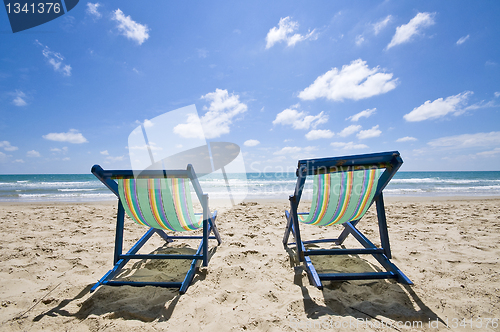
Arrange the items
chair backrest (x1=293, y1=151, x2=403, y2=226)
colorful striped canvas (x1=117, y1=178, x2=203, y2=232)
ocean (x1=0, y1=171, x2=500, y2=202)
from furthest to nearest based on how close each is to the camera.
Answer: ocean (x1=0, y1=171, x2=500, y2=202) → colorful striped canvas (x1=117, y1=178, x2=203, y2=232) → chair backrest (x1=293, y1=151, x2=403, y2=226)

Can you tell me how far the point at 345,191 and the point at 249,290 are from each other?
4.15 feet

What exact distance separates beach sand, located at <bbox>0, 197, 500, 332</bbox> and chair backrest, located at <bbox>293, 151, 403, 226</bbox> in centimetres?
66

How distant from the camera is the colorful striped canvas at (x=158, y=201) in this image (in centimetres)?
199

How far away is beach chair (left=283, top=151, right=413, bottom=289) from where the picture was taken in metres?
1.82

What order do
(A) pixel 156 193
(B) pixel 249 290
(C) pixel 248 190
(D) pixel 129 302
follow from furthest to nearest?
1. (C) pixel 248 190
2. (A) pixel 156 193
3. (B) pixel 249 290
4. (D) pixel 129 302

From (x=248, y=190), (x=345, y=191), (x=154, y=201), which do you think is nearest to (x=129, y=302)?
(x=154, y=201)

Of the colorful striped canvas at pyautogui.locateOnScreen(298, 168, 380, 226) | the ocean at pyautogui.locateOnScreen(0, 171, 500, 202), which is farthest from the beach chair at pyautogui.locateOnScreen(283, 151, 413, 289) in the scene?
A: the ocean at pyautogui.locateOnScreen(0, 171, 500, 202)

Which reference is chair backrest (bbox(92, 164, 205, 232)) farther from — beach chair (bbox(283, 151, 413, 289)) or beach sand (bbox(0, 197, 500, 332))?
beach chair (bbox(283, 151, 413, 289))

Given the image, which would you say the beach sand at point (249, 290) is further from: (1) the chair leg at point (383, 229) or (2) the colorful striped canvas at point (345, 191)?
(2) the colorful striped canvas at point (345, 191)

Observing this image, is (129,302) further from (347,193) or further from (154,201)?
(347,193)

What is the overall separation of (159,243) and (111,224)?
1.53 meters

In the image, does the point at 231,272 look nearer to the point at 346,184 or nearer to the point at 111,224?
the point at 346,184

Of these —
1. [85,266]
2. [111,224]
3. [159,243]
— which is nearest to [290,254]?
[159,243]

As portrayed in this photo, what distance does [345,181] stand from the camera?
2.03 m
